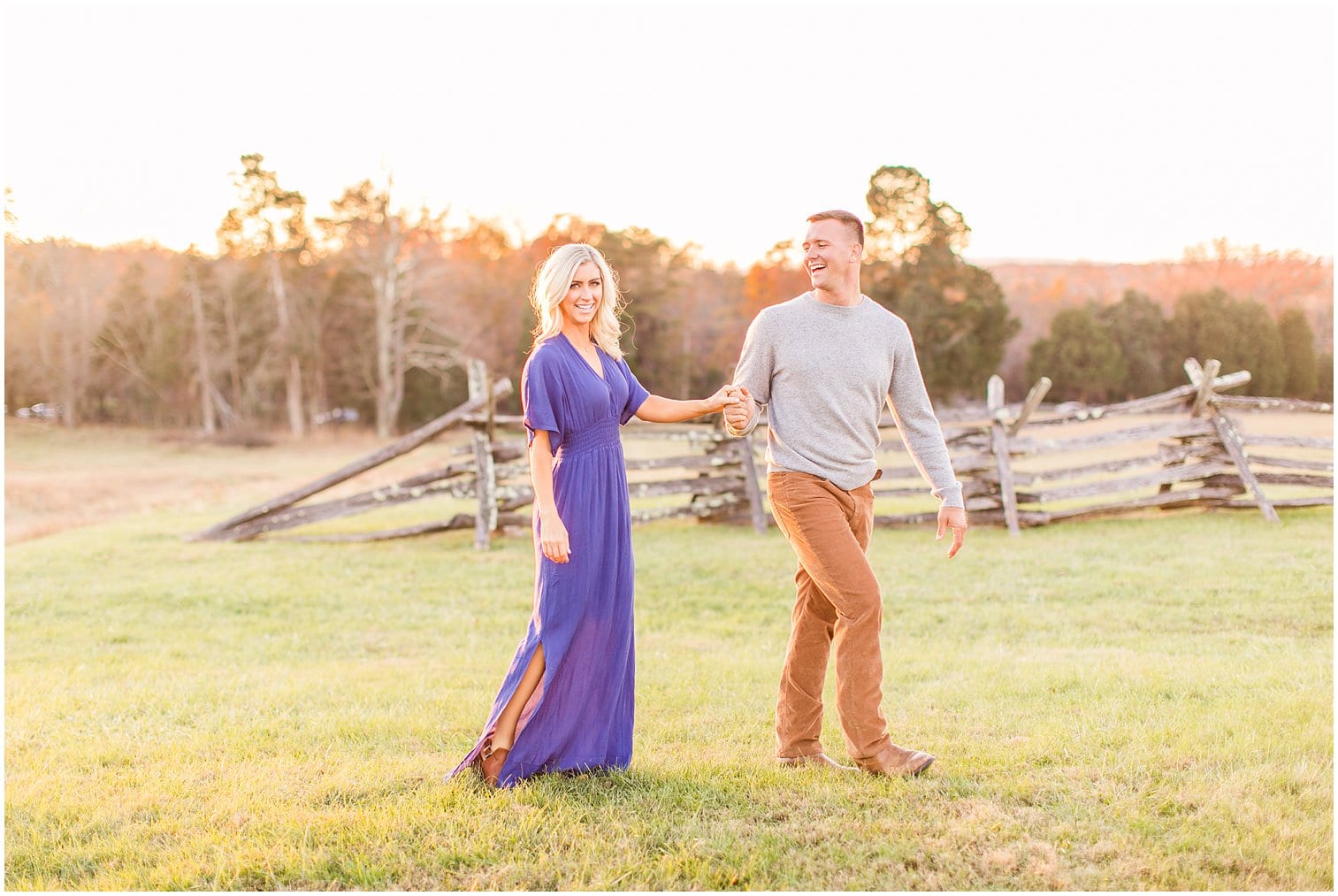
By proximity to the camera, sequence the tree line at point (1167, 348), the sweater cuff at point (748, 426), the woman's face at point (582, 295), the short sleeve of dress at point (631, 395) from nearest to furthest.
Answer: the woman's face at point (582, 295) → the sweater cuff at point (748, 426) → the short sleeve of dress at point (631, 395) → the tree line at point (1167, 348)

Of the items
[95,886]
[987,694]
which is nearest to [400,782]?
[95,886]

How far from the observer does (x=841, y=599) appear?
151 inches

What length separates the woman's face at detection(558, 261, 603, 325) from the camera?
3.80 m

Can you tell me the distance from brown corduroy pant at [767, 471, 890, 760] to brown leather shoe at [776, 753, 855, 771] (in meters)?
0.01

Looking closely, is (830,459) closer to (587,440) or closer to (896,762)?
(587,440)

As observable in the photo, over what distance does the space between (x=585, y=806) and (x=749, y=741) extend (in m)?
1.16

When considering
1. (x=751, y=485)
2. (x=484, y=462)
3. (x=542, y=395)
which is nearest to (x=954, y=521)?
(x=542, y=395)

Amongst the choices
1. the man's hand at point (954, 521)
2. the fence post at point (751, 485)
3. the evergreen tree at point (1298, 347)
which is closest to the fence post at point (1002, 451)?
the fence post at point (751, 485)

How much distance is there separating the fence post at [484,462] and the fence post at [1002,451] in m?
5.70

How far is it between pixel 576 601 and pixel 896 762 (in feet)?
4.43

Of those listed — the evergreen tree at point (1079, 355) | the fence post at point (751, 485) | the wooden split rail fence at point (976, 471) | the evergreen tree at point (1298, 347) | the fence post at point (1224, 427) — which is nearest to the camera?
the wooden split rail fence at point (976, 471)

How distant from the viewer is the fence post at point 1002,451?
11.8 meters

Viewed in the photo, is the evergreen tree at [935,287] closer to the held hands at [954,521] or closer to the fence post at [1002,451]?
the fence post at [1002,451]

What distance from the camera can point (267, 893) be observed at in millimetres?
2986
